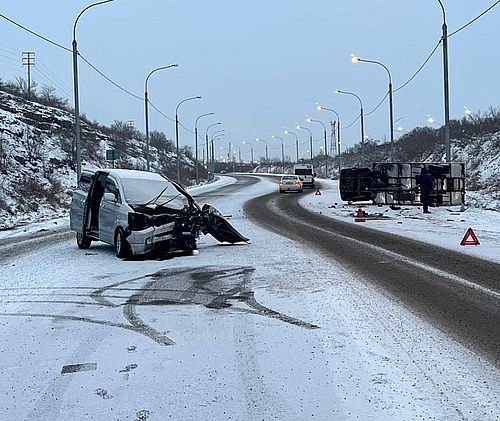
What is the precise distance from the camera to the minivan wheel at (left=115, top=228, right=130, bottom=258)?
13133 millimetres

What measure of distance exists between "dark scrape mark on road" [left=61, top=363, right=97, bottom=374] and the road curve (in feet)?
11.7

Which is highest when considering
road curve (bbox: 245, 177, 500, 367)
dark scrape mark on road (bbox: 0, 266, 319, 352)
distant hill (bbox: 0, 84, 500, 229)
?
distant hill (bbox: 0, 84, 500, 229)

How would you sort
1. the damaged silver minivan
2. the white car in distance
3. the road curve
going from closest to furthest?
the road curve < the damaged silver minivan < the white car in distance

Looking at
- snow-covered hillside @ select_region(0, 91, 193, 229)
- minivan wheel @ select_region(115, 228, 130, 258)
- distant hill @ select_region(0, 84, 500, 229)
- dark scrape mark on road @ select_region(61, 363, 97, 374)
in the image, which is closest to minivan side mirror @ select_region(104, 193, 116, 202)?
minivan wheel @ select_region(115, 228, 130, 258)

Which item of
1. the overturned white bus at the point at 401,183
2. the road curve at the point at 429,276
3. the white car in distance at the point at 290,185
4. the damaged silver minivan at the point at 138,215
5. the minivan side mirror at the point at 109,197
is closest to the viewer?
the road curve at the point at 429,276

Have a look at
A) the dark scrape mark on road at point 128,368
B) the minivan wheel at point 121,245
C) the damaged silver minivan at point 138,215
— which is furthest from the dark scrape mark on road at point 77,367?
the minivan wheel at point 121,245

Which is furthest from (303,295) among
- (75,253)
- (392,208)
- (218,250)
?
(392,208)

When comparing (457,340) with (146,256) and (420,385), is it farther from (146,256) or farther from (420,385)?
(146,256)

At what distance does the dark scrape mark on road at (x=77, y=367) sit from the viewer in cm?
A: 564

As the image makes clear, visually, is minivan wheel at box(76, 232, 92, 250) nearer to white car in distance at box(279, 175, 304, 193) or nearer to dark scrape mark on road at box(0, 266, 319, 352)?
dark scrape mark on road at box(0, 266, 319, 352)

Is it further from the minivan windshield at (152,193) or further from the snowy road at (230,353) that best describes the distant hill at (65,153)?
the snowy road at (230,353)

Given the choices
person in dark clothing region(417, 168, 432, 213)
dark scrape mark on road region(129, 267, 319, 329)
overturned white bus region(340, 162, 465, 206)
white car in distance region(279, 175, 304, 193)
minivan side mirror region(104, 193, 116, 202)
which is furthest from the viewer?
white car in distance region(279, 175, 304, 193)

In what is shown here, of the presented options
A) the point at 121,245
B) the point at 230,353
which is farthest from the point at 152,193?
the point at 230,353

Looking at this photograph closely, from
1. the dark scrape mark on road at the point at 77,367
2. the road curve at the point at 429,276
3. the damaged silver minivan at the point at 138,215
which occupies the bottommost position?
the road curve at the point at 429,276
